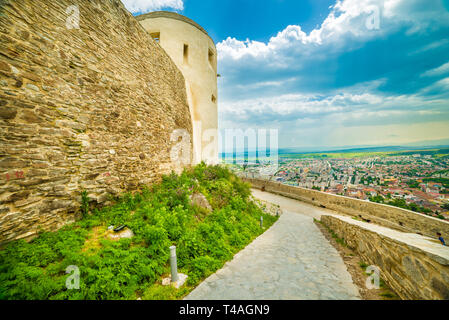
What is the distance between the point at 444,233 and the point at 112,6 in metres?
15.2

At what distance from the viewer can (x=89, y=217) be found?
3.81m

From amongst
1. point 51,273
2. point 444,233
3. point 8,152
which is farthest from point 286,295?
point 444,233

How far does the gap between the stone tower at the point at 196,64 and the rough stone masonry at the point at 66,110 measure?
4.71 m

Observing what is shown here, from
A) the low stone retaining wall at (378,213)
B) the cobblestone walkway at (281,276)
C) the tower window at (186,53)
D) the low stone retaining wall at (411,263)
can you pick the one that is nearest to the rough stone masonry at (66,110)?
the cobblestone walkway at (281,276)

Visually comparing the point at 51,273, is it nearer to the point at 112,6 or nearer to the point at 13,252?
the point at 13,252

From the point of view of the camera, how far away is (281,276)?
325cm

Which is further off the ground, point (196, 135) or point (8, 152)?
point (196, 135)

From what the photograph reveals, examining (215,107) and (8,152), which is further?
(215,107)

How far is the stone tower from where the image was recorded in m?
10.1

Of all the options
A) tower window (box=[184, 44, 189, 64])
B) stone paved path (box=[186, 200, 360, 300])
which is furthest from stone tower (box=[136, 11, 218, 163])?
stone paved path (box=[186, 200, 360, 300])

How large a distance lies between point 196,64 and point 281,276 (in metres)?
12.3

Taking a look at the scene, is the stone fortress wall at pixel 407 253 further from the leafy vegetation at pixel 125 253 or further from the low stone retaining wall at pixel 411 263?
the leafy vegetation at pixel 125 253

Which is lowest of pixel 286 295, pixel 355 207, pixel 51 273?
pixel 355 207

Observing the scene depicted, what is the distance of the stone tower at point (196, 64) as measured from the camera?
10086mm
